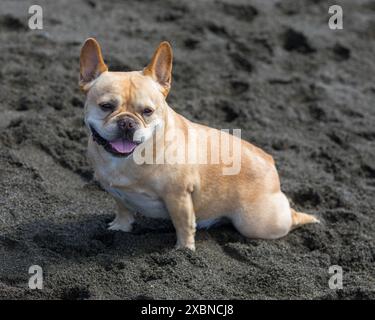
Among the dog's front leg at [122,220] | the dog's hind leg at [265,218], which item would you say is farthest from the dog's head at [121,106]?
the dog's hind leg at [265,218]

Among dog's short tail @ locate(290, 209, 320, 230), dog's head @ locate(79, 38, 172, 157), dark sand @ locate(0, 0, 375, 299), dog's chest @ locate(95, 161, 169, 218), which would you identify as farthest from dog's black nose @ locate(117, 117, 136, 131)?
dog's short tail @ locate(290, 209, 320, 230)

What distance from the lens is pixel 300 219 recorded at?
4207 millimetres

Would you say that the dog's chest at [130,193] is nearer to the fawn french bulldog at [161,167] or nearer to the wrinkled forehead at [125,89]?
the fawn french bulldog at [161,167]

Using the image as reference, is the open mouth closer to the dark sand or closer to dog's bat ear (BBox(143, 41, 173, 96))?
dog's bat ear (BBox(143, 41, 173, 96))

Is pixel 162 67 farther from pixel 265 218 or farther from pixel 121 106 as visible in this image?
pixel 265 218

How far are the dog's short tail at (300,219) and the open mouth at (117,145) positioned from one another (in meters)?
1.12

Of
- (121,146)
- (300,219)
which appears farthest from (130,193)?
(300,219)

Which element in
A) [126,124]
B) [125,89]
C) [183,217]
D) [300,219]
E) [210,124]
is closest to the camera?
[126,124]

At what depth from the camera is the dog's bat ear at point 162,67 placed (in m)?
3.64

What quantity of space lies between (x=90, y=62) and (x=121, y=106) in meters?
0.32

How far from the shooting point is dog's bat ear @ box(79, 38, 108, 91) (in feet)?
11.9

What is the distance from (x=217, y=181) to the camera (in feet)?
12.7

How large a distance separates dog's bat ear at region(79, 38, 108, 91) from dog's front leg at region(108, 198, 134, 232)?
0.70 m
